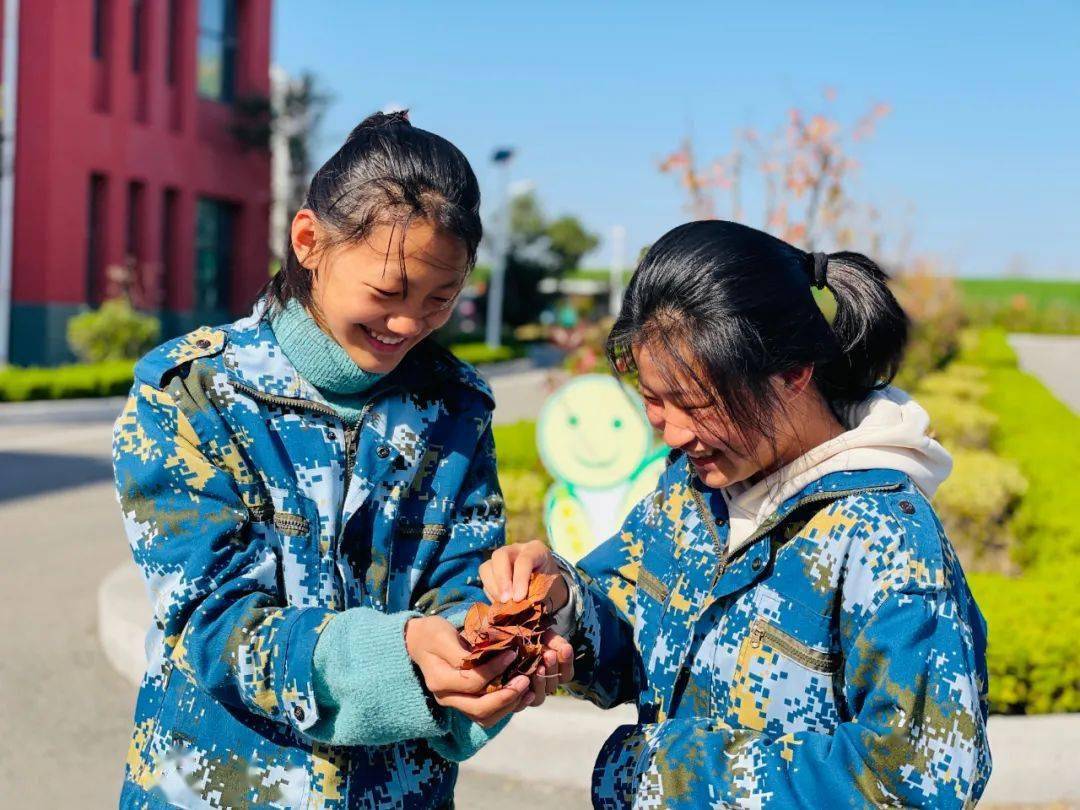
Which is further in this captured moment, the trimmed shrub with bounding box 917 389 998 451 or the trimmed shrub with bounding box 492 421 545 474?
the trimmed shrub with bounding box 917 389 998 451

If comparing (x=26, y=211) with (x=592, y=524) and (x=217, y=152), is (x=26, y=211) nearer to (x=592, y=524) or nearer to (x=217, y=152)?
(x=217, y=152)

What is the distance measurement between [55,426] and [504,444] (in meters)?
8.20

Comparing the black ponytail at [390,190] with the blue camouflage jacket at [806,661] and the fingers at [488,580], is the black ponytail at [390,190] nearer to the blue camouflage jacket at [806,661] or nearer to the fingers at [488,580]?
the fingers at [488,580]

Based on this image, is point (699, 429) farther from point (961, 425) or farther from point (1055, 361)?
point (1055, 361)

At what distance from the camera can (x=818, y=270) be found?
66.6 inches

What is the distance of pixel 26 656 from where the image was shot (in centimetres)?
529

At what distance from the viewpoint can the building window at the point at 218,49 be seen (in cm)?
A: 2397

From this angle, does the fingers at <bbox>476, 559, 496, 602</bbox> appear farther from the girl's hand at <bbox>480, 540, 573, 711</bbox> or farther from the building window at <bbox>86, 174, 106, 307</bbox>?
the building window at <bbox>86, 174, 106, 307</bbox>

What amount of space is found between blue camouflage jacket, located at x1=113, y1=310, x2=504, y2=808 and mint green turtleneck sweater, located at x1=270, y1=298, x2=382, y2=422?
0.8 inches

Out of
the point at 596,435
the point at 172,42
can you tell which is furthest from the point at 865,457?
the point at 172,42

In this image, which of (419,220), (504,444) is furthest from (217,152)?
(419,220)

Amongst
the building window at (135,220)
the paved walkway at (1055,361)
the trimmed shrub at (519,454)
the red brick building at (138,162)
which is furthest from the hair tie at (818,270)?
the building window at (135,220)

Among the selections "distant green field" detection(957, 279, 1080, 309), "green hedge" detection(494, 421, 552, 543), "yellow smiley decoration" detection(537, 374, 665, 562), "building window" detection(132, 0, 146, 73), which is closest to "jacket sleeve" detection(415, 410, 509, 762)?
"yellow smiley decoration" detection(537, 374, 665, 562)

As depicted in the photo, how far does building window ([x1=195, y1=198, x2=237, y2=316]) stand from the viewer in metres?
24.2
